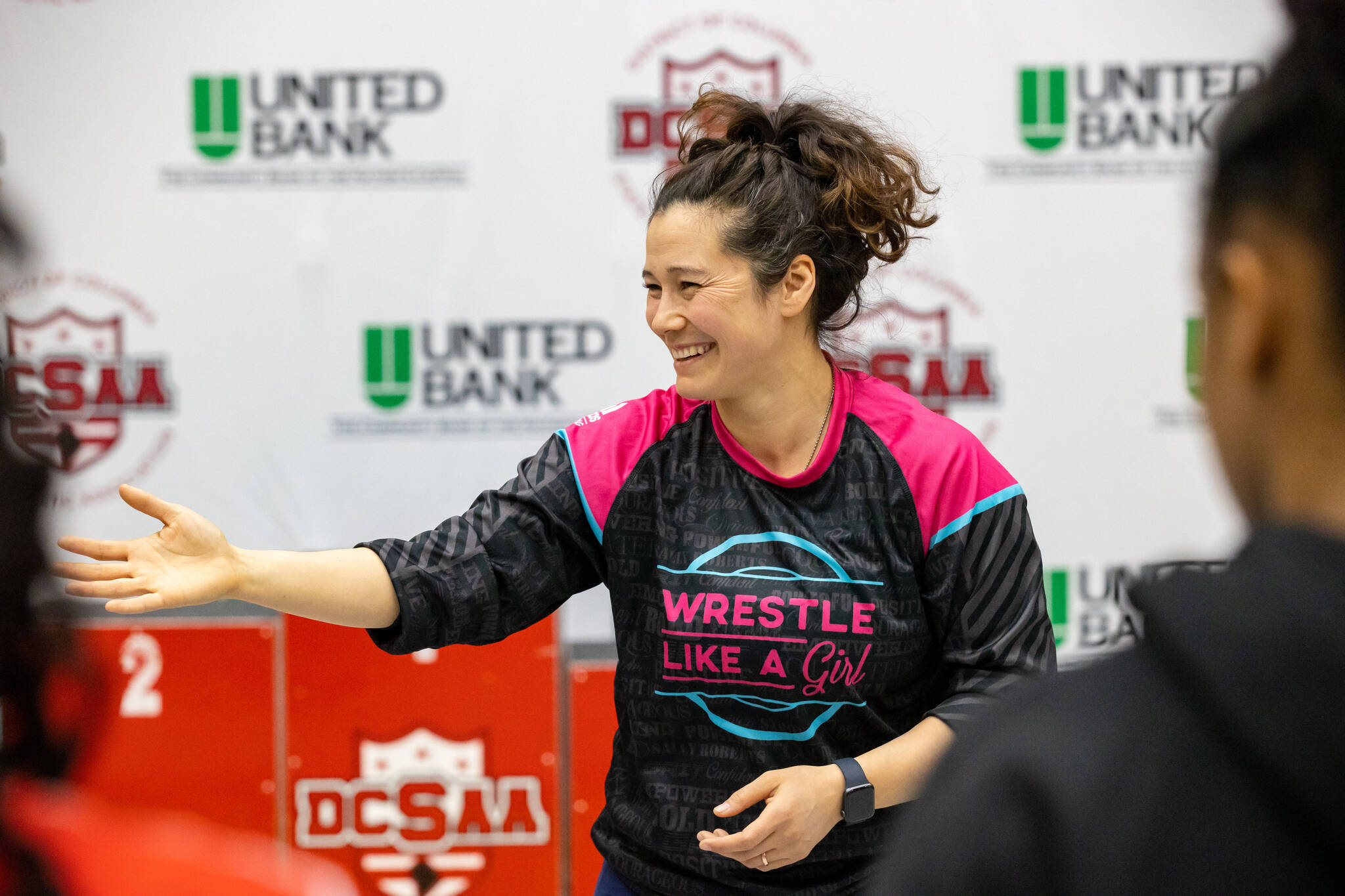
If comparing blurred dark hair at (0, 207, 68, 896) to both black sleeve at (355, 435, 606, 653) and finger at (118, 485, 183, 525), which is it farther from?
black sleeve at (355, 435, 606, 653)

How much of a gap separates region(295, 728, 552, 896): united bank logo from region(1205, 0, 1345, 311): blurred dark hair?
235cm

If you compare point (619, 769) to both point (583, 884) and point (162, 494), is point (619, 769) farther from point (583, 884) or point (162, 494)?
point (162, 494)

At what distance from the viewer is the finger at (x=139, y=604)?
128 cm

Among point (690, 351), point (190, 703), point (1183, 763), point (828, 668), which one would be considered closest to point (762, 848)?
point (828, 668)

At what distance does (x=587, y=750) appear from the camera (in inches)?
102

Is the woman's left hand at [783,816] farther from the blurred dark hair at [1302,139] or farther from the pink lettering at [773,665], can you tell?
the blurred dark hair at [1302,139]

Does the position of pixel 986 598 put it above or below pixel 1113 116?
below

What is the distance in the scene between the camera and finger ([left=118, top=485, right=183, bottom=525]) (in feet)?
4.15

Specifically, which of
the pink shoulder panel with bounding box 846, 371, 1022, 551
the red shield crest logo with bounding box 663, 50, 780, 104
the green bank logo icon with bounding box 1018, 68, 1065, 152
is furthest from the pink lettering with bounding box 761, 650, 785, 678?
the green bank logo icon with bounding box 1018, 68, 1065, 152

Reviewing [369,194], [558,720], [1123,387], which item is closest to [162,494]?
[369,194]

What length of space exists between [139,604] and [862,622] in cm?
86

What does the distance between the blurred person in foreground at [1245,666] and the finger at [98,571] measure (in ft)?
3.34

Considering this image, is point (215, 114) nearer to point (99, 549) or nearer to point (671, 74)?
point (671, 74)

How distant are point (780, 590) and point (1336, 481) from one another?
1.01m
